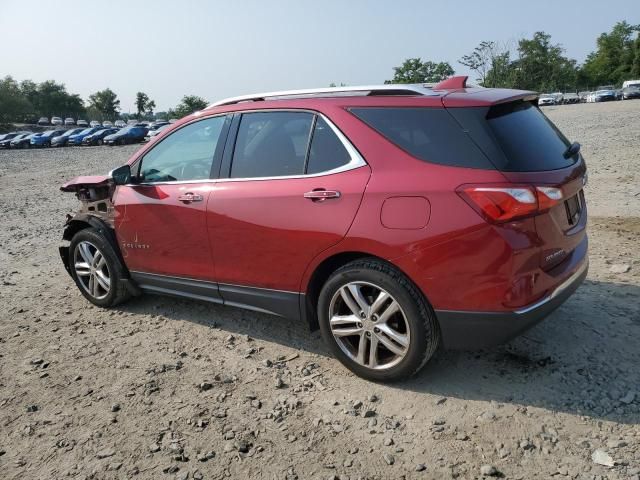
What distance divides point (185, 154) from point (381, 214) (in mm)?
1975

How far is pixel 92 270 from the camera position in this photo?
5.11 metres

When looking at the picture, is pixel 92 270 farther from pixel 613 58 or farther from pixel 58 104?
pixel 58 104

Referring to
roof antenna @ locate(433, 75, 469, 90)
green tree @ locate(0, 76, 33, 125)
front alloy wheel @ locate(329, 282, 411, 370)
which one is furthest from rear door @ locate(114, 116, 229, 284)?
green tree @ locate(0, 76, 33, 125)

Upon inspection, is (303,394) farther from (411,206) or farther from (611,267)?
(611,267)

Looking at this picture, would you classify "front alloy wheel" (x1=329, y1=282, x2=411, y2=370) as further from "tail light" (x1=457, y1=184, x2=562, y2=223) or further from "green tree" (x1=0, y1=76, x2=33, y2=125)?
"green tree" (x1=0, y1=76, x2=33, y2=125)

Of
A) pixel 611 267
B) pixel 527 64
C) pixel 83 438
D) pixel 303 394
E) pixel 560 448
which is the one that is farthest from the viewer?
pixel 527 64

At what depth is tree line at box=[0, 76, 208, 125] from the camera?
3474 inches

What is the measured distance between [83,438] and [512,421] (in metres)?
2.44

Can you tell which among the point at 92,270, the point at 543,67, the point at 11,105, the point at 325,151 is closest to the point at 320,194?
the point at 325,151

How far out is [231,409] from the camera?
331 centimetres

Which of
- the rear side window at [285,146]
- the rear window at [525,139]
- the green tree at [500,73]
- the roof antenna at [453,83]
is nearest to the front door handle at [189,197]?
the rear side window at [285,146]

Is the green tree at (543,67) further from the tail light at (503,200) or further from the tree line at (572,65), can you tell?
the tail light at (503,200)

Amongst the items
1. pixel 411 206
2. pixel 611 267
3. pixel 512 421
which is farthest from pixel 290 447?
pixel 611 267

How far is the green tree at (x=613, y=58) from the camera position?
82500mm
